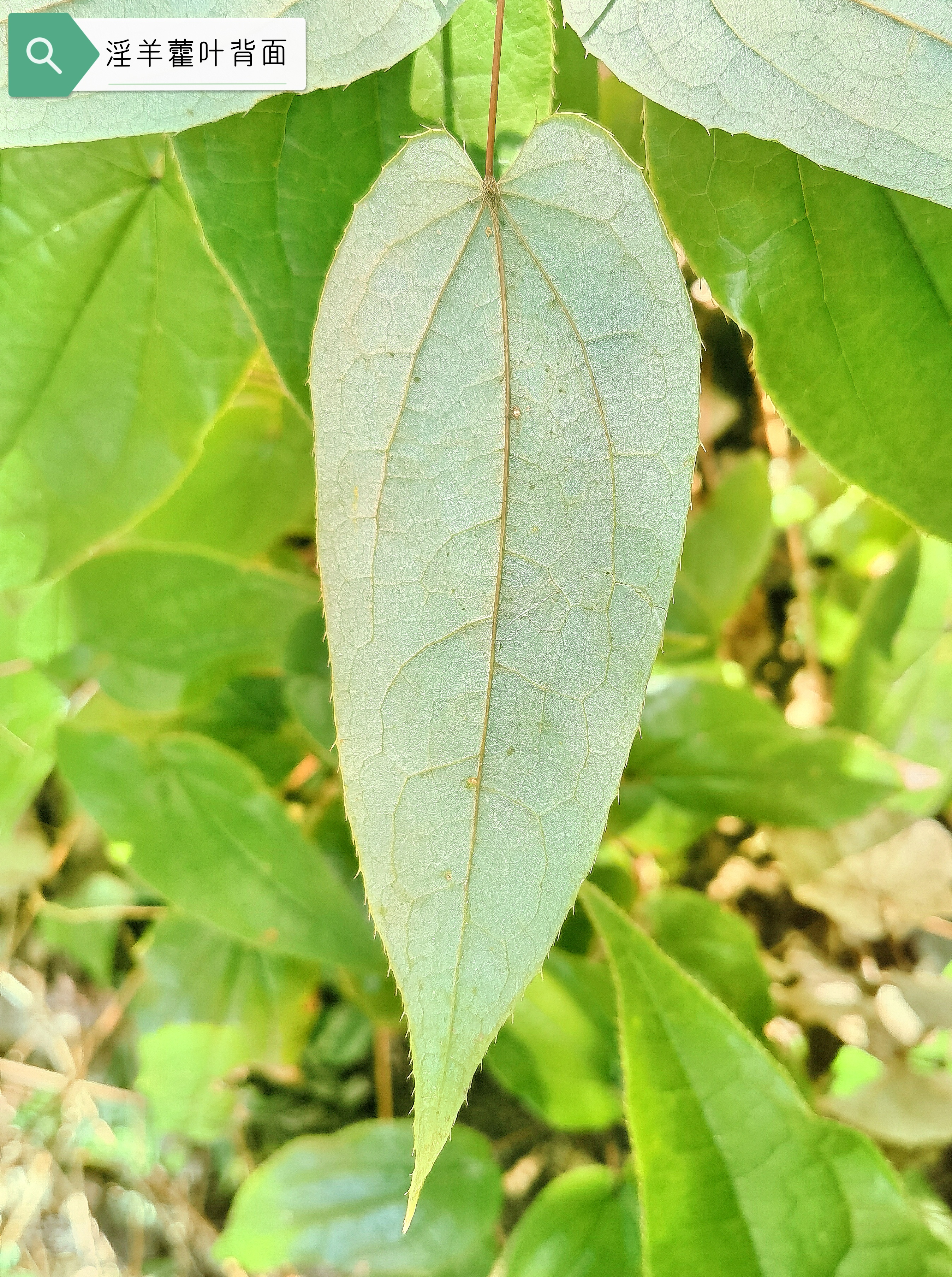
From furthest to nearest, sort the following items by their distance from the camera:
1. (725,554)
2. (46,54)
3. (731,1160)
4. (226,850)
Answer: (725,554)
(226,850)
(731,1160)
(46,54)

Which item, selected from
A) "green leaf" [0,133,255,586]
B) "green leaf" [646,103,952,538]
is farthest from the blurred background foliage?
"green leaf" [646,103,952,538]

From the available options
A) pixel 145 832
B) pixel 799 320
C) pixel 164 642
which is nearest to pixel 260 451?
pixel 164 642

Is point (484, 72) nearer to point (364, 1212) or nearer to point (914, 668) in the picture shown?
point (914, 668)

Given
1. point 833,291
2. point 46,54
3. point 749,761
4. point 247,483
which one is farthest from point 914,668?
point 46,54

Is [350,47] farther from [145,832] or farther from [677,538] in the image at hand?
[145,832]

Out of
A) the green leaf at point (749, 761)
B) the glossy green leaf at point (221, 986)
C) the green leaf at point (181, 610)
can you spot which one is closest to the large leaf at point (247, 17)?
the green leaf at point (181, 610)

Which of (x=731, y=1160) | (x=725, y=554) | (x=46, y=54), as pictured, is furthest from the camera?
(x=725, y=554)

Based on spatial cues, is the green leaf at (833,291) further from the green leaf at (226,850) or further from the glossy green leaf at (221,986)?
the glossy green leaf at (221,986)
